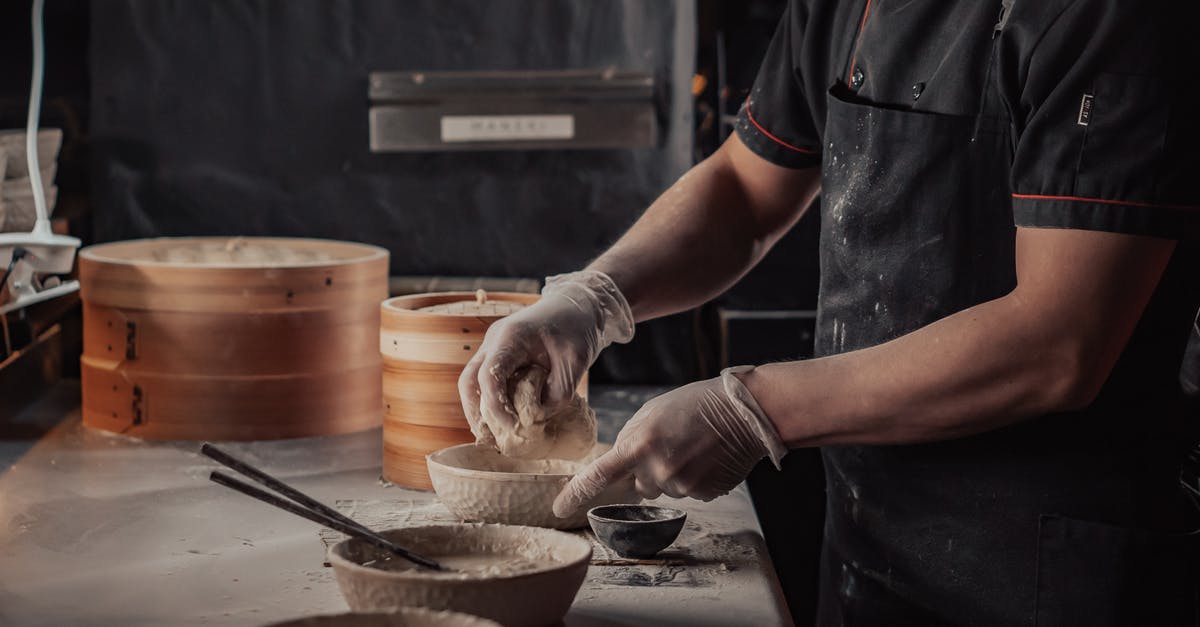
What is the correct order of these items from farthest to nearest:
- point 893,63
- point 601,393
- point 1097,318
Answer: point 601,393 < point 893,63 < point 1097,318

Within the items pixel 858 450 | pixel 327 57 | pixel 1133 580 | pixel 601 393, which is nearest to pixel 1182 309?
pixel 1133 580

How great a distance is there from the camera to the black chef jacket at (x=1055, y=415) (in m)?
1.57

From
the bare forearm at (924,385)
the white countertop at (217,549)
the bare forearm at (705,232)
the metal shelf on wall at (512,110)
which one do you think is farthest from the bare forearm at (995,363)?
the metal shelf on wall at (512,110)

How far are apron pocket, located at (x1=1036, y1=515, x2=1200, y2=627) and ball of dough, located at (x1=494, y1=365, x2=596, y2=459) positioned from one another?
73 centimetres

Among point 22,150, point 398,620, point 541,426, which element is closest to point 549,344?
point 541,426

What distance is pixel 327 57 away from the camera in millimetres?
3291

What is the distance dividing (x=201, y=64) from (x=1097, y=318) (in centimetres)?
248

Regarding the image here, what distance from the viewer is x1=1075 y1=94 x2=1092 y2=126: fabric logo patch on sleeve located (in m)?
1.59

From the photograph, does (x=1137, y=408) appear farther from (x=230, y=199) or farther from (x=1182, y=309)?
(x=230, y=199)

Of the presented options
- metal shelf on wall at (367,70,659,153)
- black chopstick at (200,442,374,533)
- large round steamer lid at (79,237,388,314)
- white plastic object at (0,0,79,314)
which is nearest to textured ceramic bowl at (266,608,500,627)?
black chopstick at (200,442,374,533)

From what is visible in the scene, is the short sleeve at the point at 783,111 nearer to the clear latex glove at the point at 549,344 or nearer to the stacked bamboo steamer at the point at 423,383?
the clear latex glove at the point at 549,344

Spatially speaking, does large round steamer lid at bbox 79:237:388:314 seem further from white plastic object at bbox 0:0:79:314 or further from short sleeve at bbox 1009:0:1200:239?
short sleeve at bbox 1009:0:1200:239

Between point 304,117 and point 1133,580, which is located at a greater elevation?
point 304,117

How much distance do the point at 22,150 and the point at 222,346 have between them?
768 millimetres
